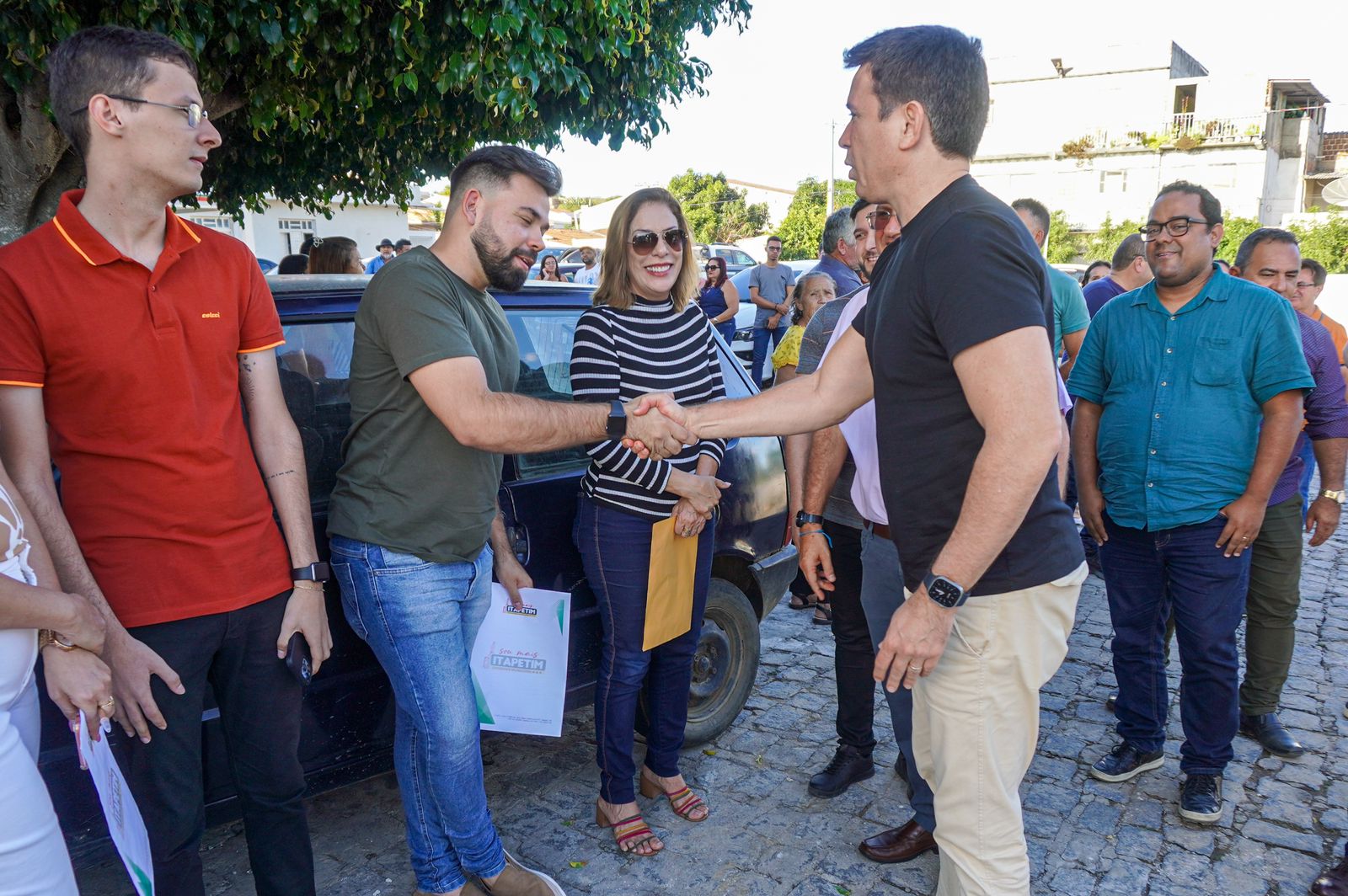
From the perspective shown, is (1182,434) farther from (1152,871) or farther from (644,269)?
(644,269)

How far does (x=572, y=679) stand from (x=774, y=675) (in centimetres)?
154

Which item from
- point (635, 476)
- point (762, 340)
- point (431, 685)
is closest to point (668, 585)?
point (635, 476)

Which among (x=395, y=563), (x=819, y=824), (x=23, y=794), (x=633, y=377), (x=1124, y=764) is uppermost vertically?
(x=633, y=377)

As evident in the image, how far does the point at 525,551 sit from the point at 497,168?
120 cm

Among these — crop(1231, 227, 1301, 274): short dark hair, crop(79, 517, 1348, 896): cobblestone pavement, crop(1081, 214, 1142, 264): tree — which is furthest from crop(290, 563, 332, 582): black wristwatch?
crop(1081, 214, 1142, 264): tree

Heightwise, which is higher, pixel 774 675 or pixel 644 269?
pixel 644 269

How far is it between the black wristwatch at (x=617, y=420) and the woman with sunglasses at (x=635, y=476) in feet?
0.36

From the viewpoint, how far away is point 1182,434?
3.12 meters

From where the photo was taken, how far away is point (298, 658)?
2.22 m

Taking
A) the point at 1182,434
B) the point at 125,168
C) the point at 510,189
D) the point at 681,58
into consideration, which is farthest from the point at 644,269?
the point at 681,58

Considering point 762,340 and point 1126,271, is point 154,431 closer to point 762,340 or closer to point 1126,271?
point 1126,271

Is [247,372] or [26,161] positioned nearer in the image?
[247,372]

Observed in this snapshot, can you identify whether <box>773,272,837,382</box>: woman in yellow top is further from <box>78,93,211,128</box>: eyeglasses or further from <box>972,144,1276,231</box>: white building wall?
<box>972,144,1276,231</box>: white building wall

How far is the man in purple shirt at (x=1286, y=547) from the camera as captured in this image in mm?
3543
